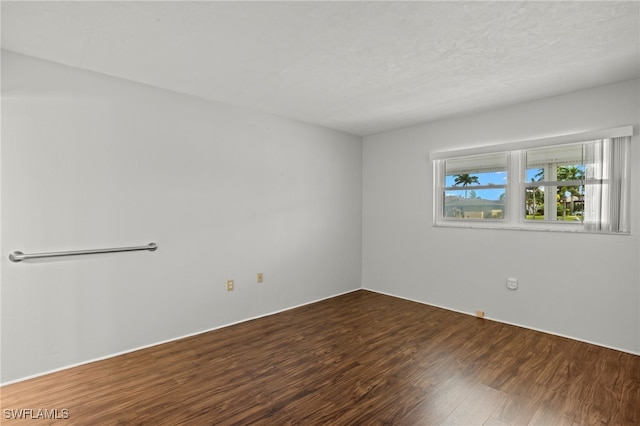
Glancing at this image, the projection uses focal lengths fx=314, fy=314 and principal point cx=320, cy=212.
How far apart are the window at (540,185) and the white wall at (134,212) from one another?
2.01m

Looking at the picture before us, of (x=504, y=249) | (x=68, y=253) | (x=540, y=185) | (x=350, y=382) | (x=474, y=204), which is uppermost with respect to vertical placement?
(x=540, y=185)

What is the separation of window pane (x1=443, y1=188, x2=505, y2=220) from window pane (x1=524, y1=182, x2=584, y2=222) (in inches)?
11.4

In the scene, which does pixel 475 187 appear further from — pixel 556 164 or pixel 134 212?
pixel 134 212

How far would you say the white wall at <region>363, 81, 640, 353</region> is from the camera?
9.64 ft

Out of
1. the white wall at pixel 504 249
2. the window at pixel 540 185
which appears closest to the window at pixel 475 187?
the window at pixel 540 185

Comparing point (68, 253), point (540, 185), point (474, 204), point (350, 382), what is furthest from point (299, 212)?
point (540, 185)

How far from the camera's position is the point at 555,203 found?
336 centimetres

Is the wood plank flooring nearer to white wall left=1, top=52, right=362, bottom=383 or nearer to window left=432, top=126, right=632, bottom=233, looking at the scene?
white wall left=1, top=52, right=362, bottom=383

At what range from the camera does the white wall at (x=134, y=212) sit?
2.40 meters

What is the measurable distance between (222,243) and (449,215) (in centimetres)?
295

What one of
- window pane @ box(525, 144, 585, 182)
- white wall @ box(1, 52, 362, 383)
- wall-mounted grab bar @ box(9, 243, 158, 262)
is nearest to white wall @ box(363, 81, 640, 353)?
window pane @ box(525, 144, 585, 182)

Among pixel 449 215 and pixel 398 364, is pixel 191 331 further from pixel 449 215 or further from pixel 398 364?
pixel 449 215

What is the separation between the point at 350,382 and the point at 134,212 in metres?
2.40

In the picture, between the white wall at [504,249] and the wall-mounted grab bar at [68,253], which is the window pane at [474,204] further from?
the wall-mounted grab bar at [68,253]
